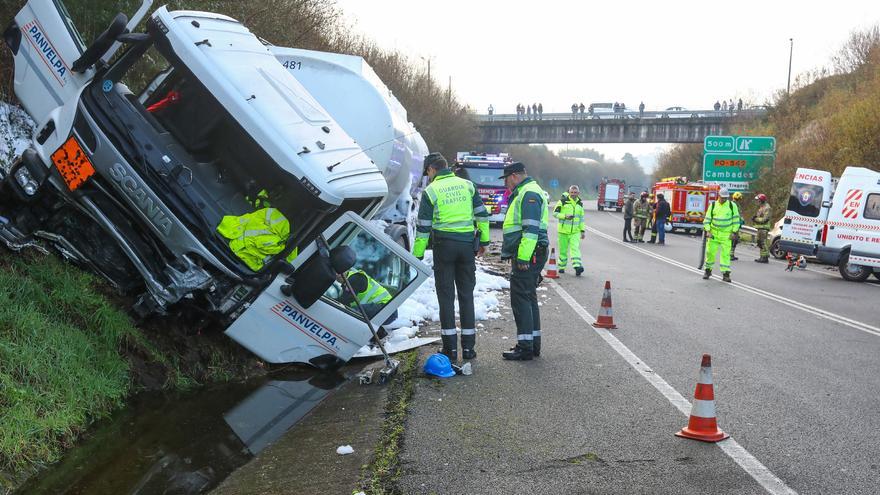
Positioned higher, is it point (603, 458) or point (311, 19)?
point (311, 19)

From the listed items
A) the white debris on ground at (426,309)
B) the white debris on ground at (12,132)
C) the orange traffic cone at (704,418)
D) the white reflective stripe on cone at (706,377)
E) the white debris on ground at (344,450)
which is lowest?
the white debris on ground at (426,309)

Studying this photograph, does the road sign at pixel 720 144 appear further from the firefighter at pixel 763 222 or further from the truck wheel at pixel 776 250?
the firefighter at pixel 763 222

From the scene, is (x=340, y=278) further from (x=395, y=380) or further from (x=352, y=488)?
(x=352, y=488)

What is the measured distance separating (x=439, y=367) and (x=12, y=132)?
5.23m

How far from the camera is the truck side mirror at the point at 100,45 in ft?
21.4

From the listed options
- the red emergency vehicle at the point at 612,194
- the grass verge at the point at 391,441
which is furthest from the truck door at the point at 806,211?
the red emergency vehicle at the point at 612,194

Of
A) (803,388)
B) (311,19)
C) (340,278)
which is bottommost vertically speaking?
(803,388)

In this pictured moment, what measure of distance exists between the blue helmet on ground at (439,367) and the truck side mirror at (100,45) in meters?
3.70

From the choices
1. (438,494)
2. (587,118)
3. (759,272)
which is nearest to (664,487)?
(438,494)

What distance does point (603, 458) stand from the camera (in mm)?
5254

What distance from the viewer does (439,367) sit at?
294 inches

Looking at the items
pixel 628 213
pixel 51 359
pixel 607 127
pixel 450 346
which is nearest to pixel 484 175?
pixel 628 213

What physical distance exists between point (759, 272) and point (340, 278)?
611 inches

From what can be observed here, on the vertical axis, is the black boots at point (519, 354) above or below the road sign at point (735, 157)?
below
